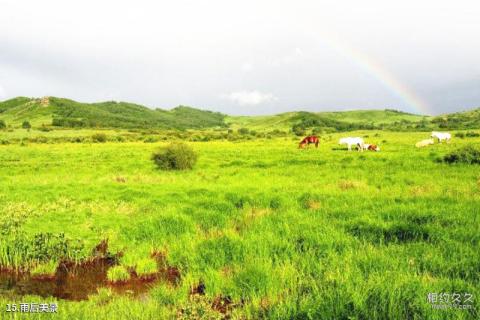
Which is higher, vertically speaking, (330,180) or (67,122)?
(67,122)

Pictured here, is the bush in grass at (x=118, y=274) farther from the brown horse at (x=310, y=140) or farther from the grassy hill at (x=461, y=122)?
the grassy hill at (x=461, y=122)

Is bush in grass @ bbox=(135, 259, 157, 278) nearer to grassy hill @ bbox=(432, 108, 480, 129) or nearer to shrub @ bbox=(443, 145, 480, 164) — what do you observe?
shrub @ bbox=(443, 145, 480, 164)

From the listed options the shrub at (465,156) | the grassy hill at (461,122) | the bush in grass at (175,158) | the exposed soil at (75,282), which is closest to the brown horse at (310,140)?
the bush in grass at (175,158)

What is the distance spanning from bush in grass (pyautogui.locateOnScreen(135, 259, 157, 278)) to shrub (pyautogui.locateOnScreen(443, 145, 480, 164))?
2038 cm

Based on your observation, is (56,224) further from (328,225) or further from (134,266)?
(328,225)

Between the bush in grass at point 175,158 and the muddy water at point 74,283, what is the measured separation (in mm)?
16803

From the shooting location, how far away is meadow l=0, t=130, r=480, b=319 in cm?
599

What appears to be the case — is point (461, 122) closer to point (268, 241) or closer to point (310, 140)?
point (310, 140)

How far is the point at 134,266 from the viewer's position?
8992mm

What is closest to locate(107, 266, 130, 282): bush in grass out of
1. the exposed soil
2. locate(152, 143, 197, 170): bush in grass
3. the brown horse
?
the exposed soil

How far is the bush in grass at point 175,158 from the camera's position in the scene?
25844mm

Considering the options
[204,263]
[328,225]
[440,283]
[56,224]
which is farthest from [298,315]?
[56,224]

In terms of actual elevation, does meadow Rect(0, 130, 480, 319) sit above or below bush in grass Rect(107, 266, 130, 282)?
above

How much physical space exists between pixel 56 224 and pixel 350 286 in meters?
9.96
